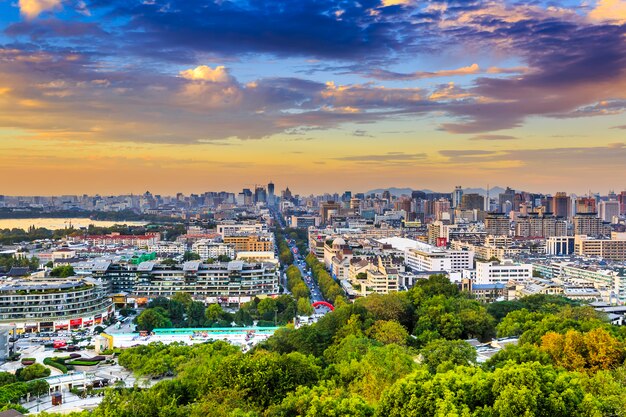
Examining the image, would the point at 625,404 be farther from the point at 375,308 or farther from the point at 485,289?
the point at 485,289

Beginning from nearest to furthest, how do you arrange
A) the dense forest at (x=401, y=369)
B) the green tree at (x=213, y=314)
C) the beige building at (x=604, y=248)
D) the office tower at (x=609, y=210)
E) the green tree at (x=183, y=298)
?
the dense forest at (x=401, y=369) → the green tree at (x=213, y=314) → the green tree at (x=183, y=298) → the beige building at (x=604, y=248) → the office tower at (x=609, y=210)

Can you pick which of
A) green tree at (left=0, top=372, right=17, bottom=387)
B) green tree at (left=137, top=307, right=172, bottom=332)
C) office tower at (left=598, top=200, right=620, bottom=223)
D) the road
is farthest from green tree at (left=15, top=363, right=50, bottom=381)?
office tower at (left=598, top=200, right=620, bottom=223)

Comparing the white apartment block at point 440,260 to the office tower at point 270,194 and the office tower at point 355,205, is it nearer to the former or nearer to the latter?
the office tower at point 355,205

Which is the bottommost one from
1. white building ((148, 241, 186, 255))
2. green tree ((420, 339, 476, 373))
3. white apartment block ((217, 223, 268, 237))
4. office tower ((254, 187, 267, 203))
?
white building ((148, 241, 186, 255))

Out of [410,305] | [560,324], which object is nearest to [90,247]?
[410,305]

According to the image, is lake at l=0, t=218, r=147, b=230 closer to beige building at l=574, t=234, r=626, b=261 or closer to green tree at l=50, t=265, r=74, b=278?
green tree at l=50, t=265, r=74, b=278

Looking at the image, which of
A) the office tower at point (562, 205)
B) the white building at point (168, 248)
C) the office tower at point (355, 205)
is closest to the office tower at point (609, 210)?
the office tower at point (562, 205)

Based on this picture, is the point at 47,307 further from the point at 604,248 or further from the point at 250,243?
the point at 604,248
